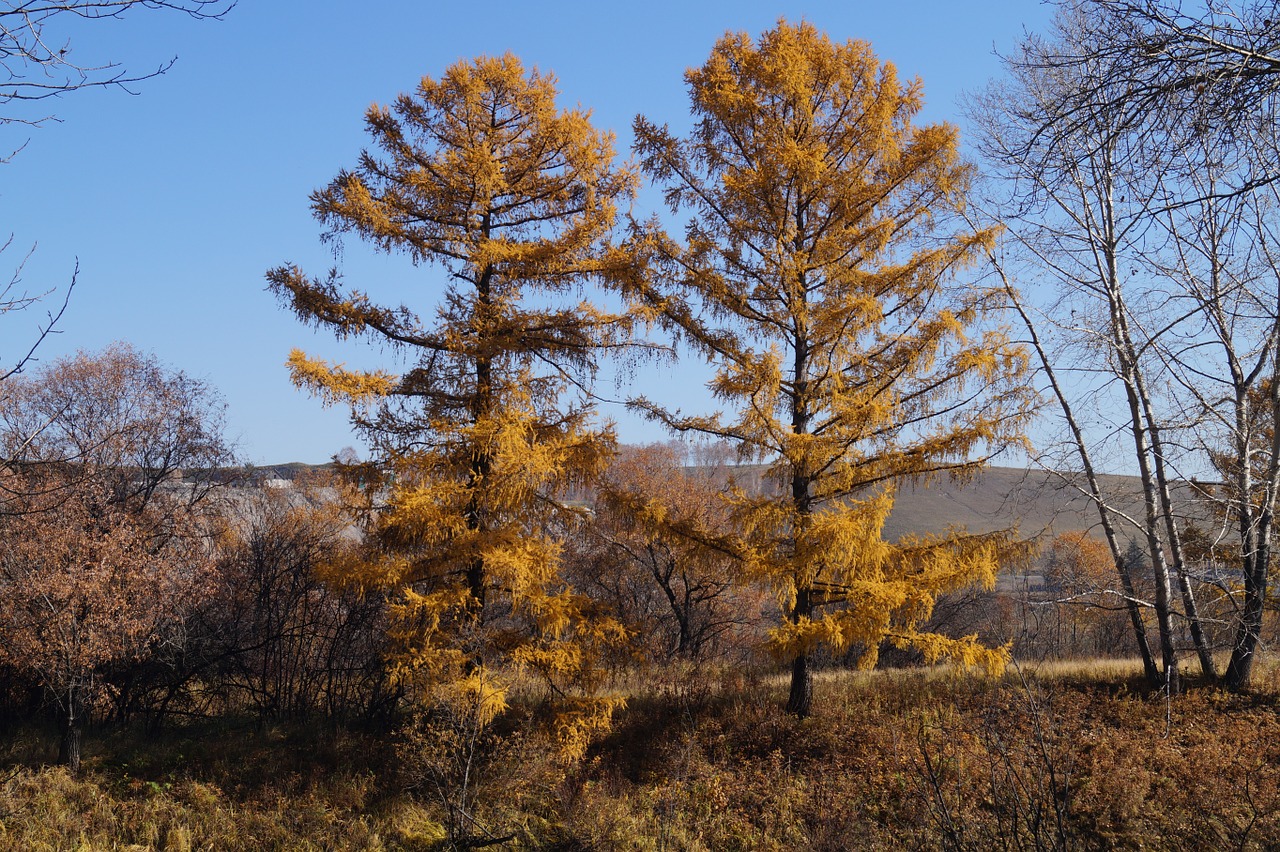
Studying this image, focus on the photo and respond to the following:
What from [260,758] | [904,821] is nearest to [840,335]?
[904,821]

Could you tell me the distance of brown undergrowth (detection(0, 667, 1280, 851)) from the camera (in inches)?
333

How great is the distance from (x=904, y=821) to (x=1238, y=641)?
6979 millimetres

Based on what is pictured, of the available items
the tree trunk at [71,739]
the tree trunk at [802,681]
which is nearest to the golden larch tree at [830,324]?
the tree trunk at [802,681]

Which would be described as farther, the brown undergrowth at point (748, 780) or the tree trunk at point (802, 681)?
the tree trunk at point (802, 681)

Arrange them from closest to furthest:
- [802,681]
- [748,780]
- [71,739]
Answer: [748,780], [802,681], [71,739]

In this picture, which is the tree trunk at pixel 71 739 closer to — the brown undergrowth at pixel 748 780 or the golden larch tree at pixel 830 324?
the brown undergrowth at pixel 748 780

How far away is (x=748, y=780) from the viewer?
386 inches

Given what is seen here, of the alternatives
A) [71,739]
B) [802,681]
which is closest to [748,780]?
[802,681]

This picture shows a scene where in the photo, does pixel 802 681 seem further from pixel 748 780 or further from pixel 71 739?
pixel 71 739

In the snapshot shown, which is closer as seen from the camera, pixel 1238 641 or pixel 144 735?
pixel 1238 641

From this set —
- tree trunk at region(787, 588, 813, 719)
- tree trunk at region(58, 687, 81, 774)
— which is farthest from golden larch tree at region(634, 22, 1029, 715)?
tree trunk at region(58, 687, 81, 774)

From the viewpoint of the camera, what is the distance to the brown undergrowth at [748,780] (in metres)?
8.46

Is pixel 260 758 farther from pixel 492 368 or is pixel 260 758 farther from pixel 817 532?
pixel 817 532

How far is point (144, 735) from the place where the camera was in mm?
14469
